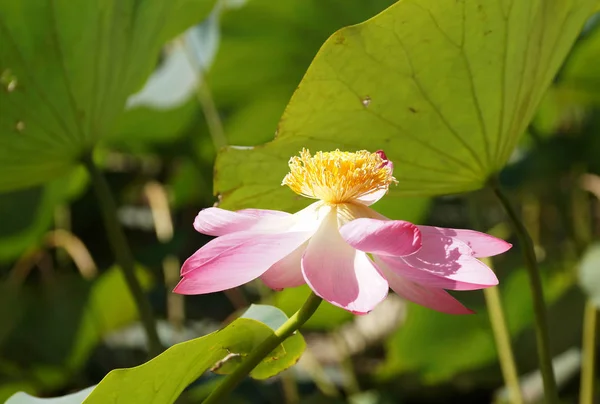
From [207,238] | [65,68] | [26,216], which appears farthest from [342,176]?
[207,238]

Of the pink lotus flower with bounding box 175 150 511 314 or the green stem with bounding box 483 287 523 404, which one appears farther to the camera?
the green stem with bounding box 483 287 523 404

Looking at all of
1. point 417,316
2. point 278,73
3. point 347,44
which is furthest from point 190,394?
point 347,44

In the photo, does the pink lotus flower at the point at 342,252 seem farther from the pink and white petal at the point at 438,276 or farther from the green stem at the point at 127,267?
the green stem at the point at 127,267

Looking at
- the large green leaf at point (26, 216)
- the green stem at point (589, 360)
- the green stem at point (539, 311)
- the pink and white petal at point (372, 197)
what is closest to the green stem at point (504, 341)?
the green stem at point (589, 360)

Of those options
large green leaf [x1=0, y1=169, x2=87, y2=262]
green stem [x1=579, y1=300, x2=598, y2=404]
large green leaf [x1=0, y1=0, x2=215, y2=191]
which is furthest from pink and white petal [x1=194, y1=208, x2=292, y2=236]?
large green leaf [x1=0, y1=169, x2=87, y2=262]

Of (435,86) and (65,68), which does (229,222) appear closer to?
(435,86)

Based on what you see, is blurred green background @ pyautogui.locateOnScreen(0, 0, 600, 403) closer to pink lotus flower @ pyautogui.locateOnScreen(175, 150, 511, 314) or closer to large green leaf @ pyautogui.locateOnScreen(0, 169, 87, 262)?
large green leaf @ pyautogui.locateOnScreen(0, 169, 87, 262)
